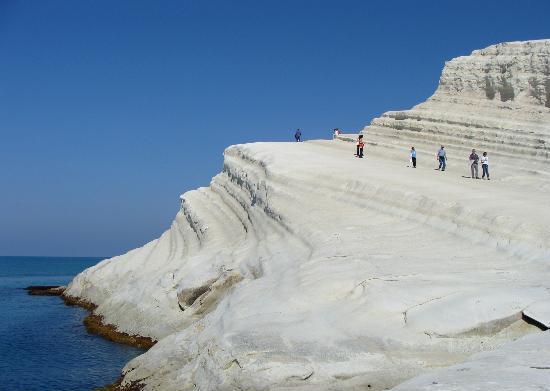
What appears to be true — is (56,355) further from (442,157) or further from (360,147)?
(442,157)

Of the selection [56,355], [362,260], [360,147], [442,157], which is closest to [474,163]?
[442,157]

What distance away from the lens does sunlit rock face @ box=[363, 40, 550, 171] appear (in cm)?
2750

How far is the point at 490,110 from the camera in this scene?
29.8m

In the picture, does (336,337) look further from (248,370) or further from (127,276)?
(127,276)

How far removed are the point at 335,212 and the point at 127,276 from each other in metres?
14.7

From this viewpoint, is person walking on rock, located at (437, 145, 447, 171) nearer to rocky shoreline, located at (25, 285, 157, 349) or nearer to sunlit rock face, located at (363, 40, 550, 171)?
sunlit rock face, located at (363, 40, 550, 171)

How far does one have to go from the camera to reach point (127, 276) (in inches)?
1212

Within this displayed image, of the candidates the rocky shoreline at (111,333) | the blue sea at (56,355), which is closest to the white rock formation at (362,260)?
the rocky shoreline at (111,333)

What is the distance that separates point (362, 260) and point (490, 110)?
1787cm

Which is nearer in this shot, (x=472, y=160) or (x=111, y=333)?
(x=111, y=333)

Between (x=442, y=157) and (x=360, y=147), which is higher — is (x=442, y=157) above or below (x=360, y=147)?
below

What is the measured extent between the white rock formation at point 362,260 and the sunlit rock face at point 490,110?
7cm

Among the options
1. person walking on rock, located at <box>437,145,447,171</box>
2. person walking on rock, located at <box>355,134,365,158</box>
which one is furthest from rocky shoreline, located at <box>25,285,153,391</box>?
person walking on rock, located at <box>437,145,447,171</box>

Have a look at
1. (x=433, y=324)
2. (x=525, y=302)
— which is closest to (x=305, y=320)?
(x=433, y=324)
